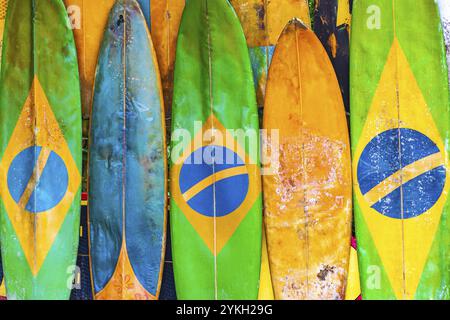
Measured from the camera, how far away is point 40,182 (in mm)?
1764

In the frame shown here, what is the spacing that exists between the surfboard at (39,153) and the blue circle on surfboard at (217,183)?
49cm

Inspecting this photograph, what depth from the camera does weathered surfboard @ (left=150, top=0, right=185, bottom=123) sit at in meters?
1.75

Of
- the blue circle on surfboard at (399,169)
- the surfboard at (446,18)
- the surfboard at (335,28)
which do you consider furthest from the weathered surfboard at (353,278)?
the surfboard at (446,18)

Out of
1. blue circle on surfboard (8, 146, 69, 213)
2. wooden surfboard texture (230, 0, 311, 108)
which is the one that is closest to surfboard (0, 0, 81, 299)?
blue circle on surfboard (8, 146, 69, 213)

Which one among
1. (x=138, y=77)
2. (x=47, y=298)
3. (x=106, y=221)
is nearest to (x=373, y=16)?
(x=138, y=77)

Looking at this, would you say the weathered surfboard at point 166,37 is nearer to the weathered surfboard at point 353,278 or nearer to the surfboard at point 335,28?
the surfboard at point 335,28

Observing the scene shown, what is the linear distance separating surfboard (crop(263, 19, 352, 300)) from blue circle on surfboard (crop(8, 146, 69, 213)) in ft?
2.72

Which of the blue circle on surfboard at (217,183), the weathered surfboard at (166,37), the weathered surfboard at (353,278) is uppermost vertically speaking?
the weathered surfboard at (166,37)

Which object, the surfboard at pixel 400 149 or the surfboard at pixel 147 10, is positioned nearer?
the surfboard at pixel 400 149

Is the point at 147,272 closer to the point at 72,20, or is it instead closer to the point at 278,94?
the point at 278,94

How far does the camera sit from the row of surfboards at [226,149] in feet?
5.31

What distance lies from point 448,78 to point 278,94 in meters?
0.62

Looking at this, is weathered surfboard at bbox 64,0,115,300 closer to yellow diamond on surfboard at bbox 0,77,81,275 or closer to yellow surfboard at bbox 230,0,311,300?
yellow diamond on surfboard at bbox 0,77,81,275

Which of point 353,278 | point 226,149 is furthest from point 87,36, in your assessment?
point 353,278
